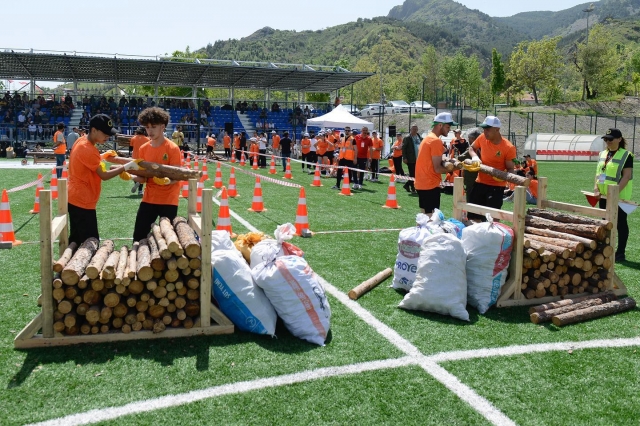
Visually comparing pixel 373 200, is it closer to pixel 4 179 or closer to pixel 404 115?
pixel 4 179

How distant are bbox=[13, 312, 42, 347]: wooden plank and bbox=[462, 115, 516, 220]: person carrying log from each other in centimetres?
515

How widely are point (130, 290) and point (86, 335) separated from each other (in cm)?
49

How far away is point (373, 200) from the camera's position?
14156mm

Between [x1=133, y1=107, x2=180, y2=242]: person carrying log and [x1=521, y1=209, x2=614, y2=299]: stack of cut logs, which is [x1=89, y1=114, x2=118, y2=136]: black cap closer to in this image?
[x1=133, y1=107, x2=180, y2=242]: person carrying log

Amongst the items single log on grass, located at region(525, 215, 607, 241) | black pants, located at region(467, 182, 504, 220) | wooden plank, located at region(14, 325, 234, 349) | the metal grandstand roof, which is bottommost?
wooden plank, located at region(14, 325, 234, 349)

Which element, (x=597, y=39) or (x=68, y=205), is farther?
(x=597, y=39)

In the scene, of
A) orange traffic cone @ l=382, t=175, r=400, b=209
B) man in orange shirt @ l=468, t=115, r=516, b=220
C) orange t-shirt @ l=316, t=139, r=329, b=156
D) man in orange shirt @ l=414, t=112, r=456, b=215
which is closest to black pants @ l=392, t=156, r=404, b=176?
orange t-shirt @ l=316, t=139, r=329, b=156

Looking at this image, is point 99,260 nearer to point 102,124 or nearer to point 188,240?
point 188,240

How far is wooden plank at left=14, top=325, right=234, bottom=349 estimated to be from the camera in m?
4.25

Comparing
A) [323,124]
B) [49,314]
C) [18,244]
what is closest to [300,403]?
[49,314]

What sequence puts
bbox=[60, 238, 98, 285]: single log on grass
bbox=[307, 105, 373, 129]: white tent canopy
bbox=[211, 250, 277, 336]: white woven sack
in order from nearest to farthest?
bbox=[60, 238, 98, 285]: single log on grass
bbox=[211, 250, 277, 336]: white woven sack
bbox=[307, 105, 373, 129]: white tent canopy

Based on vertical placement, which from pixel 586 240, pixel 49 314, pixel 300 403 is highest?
pixel 586 240

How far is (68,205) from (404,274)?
352cm

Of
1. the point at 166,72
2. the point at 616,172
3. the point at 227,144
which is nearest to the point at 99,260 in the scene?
the point at 616,172
